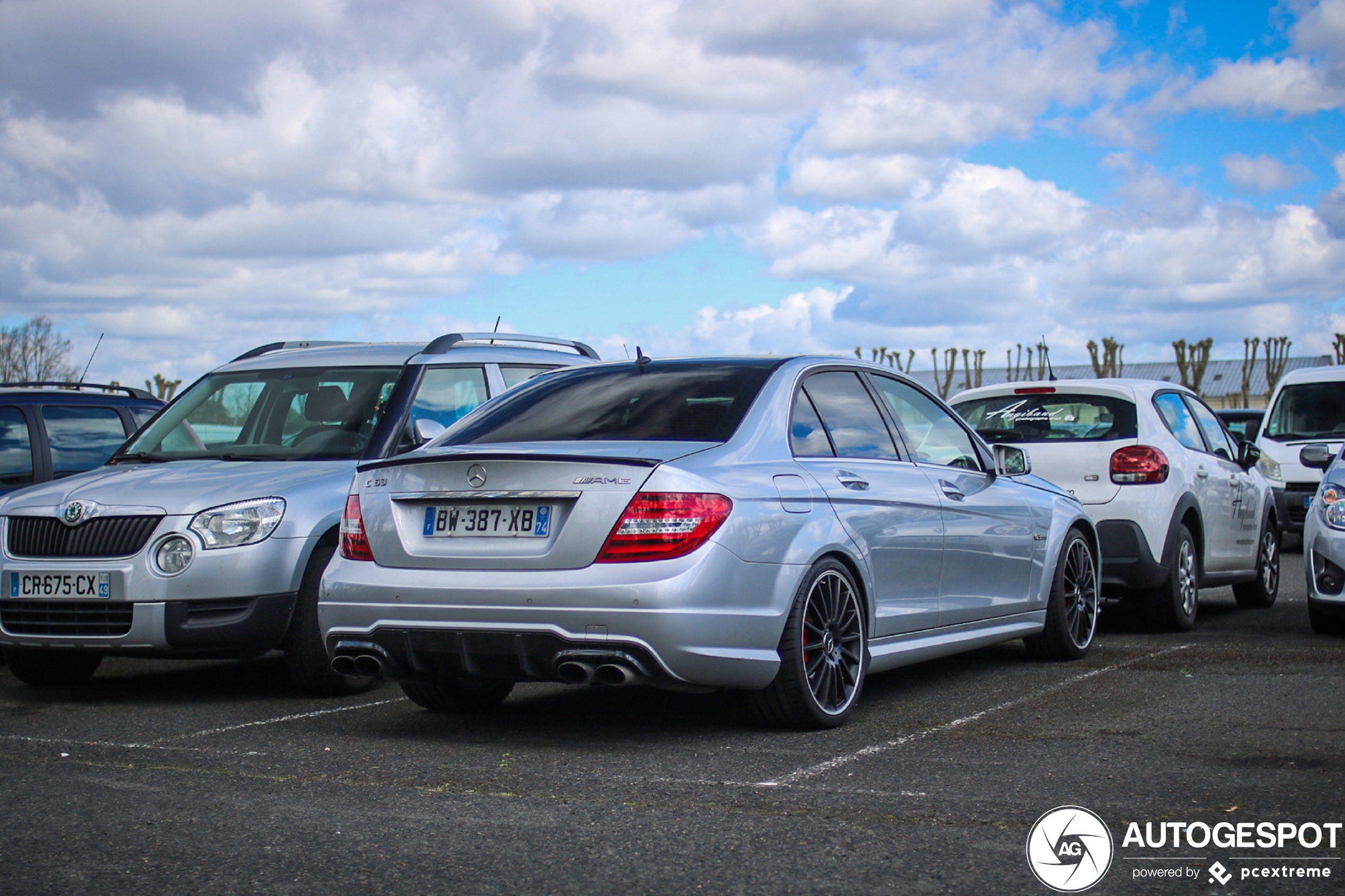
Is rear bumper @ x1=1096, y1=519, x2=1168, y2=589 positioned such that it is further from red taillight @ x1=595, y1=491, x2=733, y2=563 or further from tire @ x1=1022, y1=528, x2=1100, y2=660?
red taillight @ x1=595, y1=491, x2=733, y2=563

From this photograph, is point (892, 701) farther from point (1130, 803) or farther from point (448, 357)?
point (448, 357)

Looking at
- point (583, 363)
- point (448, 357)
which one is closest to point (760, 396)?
point (583, 363)

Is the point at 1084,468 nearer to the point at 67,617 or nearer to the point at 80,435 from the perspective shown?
the point at 67,617

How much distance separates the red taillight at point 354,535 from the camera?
601 cm

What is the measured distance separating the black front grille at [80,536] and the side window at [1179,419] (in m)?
6.16

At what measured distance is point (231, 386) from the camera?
28.7 feet

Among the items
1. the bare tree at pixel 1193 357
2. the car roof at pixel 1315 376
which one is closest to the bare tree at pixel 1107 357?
the bare tree at pixel 1193 357

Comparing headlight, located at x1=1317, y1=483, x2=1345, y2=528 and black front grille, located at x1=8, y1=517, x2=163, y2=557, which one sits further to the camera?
headlight, located at x1=1317, y1=483, x2=1345, y2=528

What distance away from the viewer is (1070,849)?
Answer: 4.12 meters

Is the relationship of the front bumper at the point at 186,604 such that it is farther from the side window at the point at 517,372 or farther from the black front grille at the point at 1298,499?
the black front grille at the point at 1298,499

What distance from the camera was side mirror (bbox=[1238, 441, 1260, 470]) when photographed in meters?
10.9

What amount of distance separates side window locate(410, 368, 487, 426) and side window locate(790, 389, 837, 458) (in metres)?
2.44

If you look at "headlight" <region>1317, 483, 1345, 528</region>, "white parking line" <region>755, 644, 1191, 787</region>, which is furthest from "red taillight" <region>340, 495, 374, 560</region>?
"headlight" <region>1317, 483, 1345, 528</region>

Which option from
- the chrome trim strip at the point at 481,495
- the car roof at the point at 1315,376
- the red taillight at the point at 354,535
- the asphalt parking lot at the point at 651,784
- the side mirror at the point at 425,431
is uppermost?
the car roof at the point at 1315,376
